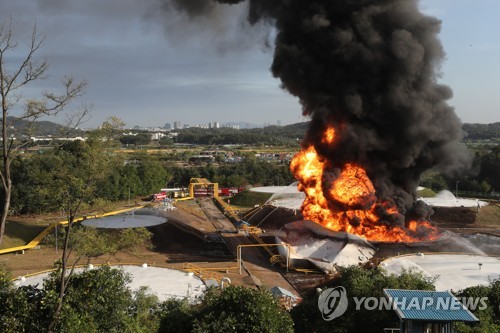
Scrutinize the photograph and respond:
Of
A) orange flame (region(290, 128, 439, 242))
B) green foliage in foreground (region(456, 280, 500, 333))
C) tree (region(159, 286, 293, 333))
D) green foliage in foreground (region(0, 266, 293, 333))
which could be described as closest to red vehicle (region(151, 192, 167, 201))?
orange flame (region(290, 128, 439, 242))

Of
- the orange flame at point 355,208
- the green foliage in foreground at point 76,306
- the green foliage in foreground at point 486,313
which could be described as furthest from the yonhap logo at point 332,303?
the orange flame at point 355,208

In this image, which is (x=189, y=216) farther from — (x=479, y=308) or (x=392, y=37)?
(x=479, y=308)

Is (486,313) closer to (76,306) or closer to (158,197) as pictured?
(76,306)

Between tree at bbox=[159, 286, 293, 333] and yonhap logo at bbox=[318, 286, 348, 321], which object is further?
yonhap logo at bbox=[318, 286, 348, 321]

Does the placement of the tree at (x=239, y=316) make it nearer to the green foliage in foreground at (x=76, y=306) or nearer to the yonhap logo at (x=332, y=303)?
the green foliage in foreground at (x=76, y=306)

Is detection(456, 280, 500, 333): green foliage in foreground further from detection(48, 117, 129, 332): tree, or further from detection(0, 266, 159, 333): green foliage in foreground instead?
detection(48, 117, 129, 332): tree

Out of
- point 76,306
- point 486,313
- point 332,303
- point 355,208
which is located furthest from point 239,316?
point 355,208

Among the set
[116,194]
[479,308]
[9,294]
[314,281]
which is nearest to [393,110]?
[314,281]
